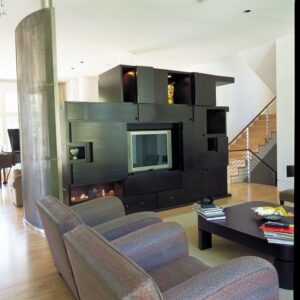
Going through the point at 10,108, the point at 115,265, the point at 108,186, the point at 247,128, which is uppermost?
the point at 10,108

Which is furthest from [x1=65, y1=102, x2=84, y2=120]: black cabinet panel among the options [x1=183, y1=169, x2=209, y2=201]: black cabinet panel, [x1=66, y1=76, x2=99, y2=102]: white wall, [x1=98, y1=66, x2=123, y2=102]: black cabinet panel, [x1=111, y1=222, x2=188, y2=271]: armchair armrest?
[x1=66, y1=76, x2=99, y2=102]: white wall

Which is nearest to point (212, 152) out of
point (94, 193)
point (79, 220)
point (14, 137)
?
point (94, 193)

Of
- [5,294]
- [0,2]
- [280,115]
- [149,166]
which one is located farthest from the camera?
[280,115]

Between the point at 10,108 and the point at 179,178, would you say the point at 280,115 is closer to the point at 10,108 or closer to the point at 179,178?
the point at 179,178

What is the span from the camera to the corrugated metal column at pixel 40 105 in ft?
12.1

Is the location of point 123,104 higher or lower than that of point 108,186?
higher

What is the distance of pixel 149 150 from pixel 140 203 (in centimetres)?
89

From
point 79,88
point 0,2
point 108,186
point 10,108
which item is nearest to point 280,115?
point 108,186

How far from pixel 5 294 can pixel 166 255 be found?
142 centimetres

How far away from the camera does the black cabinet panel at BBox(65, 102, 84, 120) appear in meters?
3.98

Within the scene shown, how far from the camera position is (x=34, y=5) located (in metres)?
4.12

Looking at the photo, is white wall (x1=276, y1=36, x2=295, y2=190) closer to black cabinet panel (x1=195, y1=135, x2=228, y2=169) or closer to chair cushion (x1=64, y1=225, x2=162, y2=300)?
black cabinet panel (x1=195, y1=135, x2=228, y2=169)

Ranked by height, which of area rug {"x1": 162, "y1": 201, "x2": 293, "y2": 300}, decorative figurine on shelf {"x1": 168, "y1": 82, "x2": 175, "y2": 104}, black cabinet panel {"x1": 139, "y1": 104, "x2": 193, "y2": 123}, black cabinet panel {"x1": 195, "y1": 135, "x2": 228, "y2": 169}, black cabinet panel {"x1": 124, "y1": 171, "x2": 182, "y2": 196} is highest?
decorative figurine on shelf {"x1": 168, "y1": 82, "x2": 175, "y2": 104}

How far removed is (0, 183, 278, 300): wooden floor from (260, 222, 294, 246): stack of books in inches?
66.1
